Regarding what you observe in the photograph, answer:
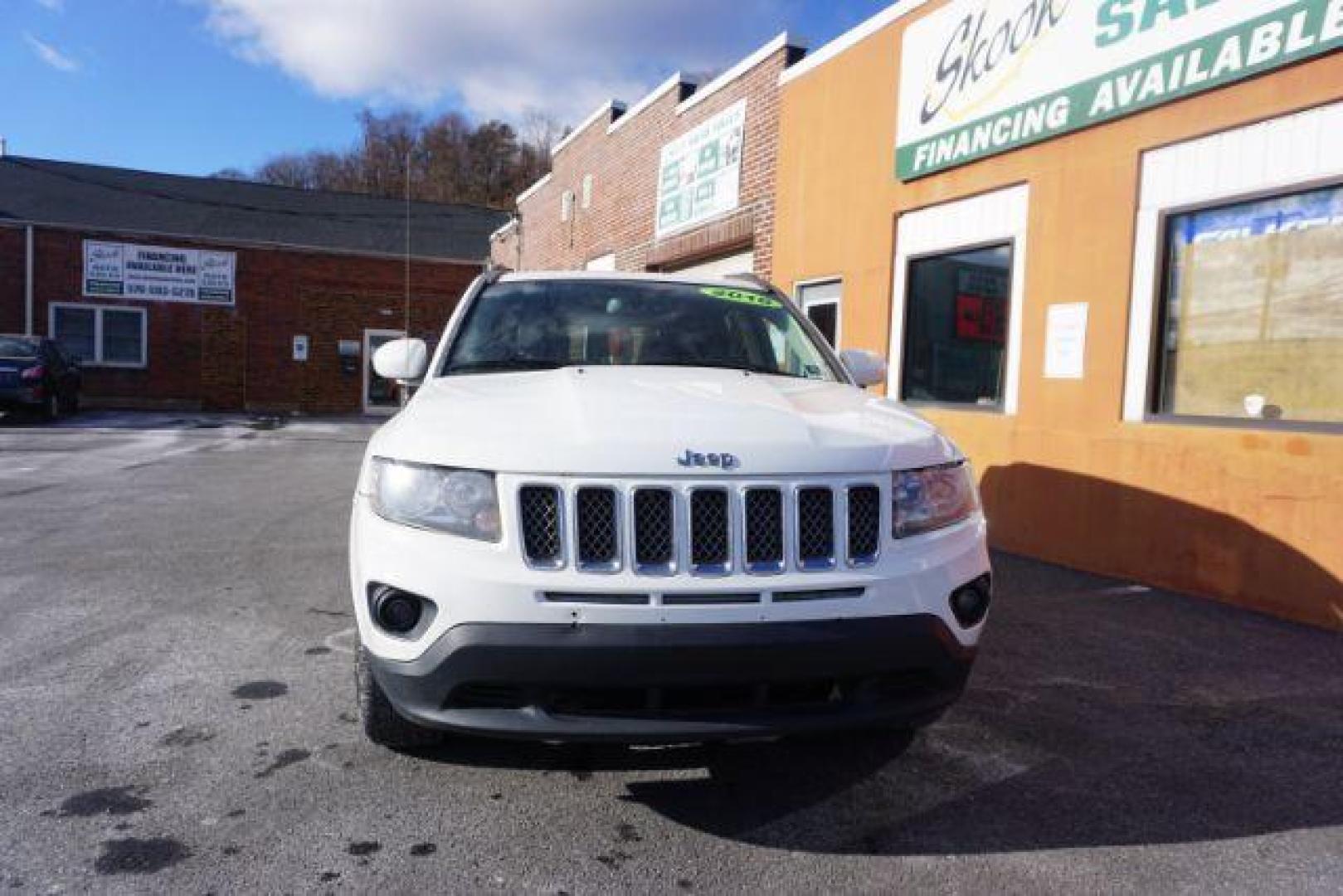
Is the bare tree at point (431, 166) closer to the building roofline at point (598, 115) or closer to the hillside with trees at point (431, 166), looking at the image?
the hillside with trees at point (431, 166)

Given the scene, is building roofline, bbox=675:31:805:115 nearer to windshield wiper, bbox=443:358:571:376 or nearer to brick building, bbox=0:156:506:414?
windshield wiper, bbox=443:358:571:376

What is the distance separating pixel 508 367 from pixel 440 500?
117 centimetres

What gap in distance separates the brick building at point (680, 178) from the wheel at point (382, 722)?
847 cm

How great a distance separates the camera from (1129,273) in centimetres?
607

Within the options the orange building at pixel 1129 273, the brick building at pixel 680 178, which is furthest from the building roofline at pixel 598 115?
the orange building at pixel 1129 273

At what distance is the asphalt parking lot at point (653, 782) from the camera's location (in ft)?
7.79

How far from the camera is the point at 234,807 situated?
263cm

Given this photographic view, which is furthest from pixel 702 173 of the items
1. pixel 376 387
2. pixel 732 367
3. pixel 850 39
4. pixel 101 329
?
pixel 101 329

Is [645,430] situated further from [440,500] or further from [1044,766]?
[1044,766]

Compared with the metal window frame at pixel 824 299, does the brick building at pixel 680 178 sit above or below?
above

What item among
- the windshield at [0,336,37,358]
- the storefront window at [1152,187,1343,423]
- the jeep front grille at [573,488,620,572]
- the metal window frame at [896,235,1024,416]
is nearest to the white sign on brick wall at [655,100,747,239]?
the metal window frame at [896,235,1024,416]

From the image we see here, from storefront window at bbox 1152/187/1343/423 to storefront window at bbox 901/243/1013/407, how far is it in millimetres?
1446

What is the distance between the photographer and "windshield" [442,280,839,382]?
3604 mm

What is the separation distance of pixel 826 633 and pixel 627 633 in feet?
1.63
